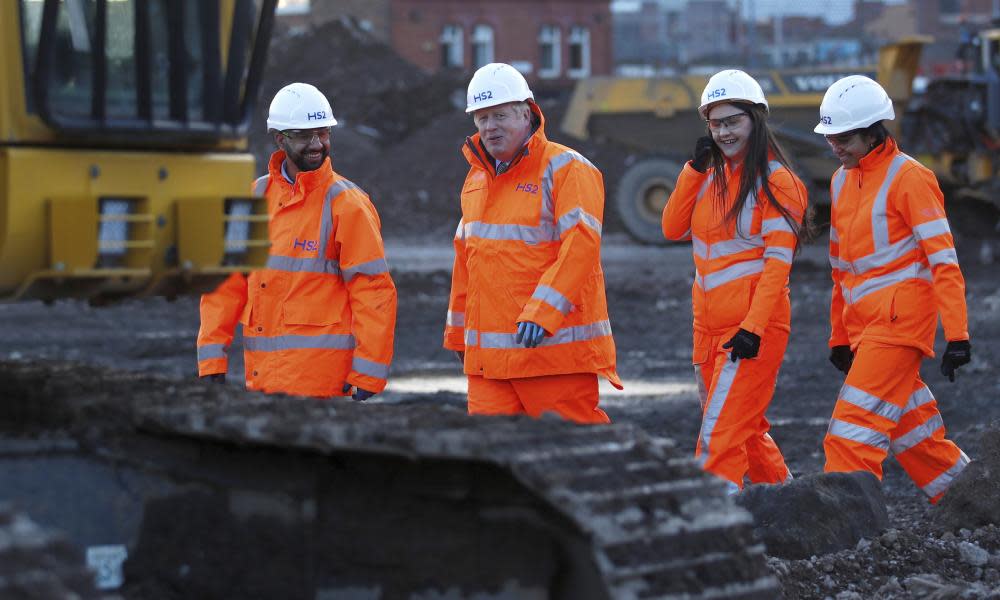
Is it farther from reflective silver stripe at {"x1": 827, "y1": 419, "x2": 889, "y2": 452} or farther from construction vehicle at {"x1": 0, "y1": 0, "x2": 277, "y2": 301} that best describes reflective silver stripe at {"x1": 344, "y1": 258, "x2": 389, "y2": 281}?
reflective silver stripe at {"x1": 827, "y1": 419, "x2": 889, "y2": 452}

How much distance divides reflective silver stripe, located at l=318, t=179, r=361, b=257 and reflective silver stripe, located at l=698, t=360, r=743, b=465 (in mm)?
1774

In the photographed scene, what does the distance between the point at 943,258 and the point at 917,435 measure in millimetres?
847

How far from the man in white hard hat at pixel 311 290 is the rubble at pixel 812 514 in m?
1.59

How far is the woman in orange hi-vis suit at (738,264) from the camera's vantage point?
6.65 m

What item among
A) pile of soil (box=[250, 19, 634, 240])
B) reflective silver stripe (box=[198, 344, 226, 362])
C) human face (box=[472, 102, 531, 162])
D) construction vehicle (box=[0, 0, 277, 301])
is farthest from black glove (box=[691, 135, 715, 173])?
pile of soil (box=[250, 19, 634, 240])

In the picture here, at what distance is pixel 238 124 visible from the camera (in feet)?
15.3

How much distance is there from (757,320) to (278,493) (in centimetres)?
305

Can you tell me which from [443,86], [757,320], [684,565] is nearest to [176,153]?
[684,565]

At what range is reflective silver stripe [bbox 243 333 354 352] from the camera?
20.4ft

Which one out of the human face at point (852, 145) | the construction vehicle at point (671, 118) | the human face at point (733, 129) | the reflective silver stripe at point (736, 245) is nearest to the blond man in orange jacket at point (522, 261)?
the reflective silver stripe at point (736, 245)

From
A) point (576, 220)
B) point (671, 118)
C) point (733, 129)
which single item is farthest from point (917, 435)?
point (671, 118)

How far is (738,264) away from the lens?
684 centimetres

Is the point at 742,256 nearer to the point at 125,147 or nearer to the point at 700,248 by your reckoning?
the point at 700,248

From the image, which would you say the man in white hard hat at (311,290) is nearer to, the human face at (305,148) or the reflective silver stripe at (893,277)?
the human face at (305,148)
